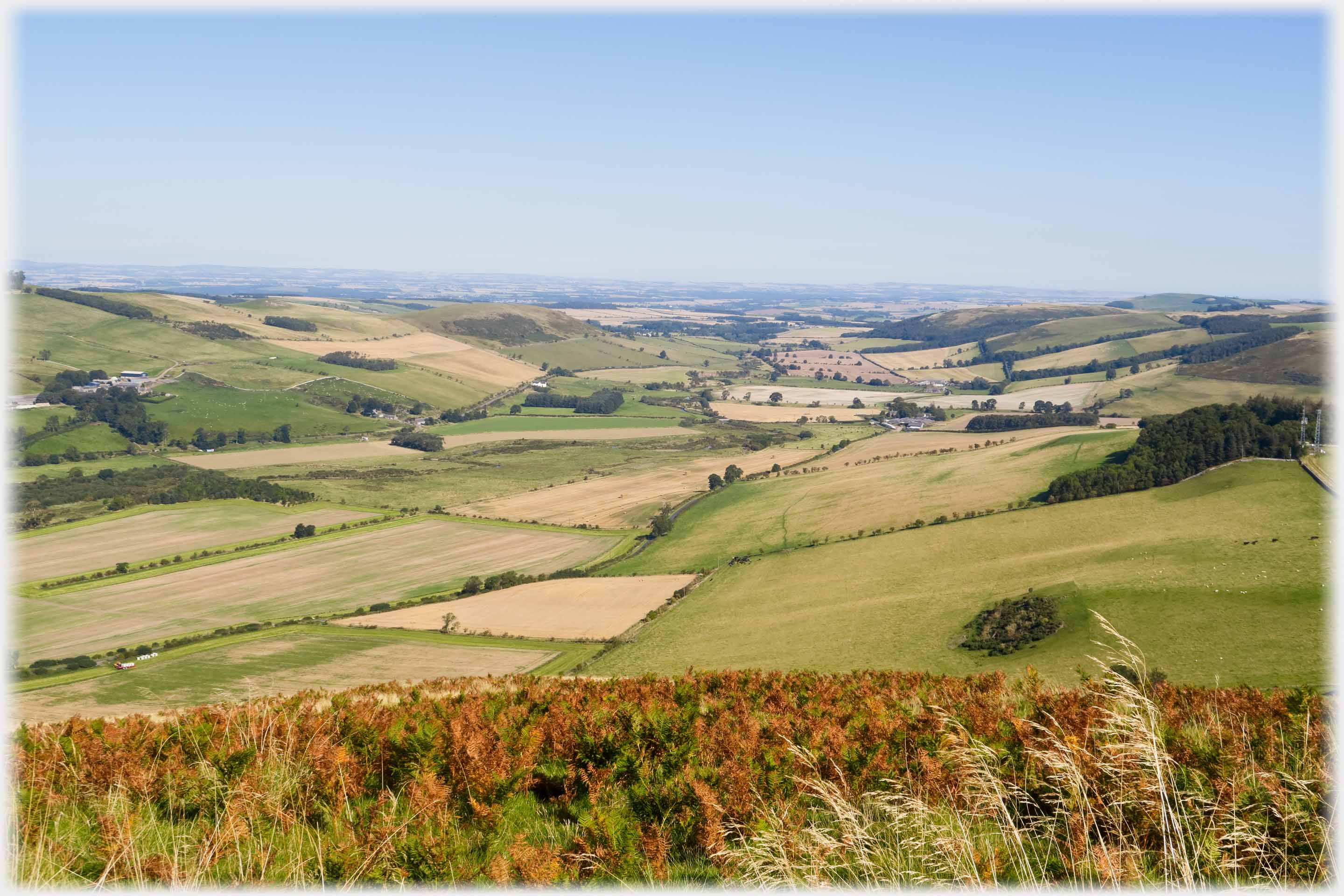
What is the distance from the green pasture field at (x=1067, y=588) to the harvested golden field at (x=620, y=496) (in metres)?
34.0

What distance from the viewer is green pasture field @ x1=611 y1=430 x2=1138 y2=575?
87.3m

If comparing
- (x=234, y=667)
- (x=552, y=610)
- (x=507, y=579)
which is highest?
(x=507, y=579)

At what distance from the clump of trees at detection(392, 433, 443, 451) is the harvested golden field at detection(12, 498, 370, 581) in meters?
50.5

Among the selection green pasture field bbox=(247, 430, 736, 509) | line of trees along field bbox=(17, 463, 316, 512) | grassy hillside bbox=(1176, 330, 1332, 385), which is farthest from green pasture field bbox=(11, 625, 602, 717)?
grassy hillside bbox=(1176, 330, 1332, 385)

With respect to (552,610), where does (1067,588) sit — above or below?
above

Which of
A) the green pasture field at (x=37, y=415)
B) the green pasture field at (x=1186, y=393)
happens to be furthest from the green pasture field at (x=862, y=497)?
the green pasture field at (x=37, y=415)

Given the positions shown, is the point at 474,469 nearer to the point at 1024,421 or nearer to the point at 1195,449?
the point at 1024,421

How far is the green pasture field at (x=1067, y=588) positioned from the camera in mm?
43875

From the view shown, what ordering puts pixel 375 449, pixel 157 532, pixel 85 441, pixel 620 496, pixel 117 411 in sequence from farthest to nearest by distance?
pixel 375 449 < pixel 117 411 < pixel 85 441 < pixel 620 496 < pixel 157 532

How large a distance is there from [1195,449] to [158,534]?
11191cm

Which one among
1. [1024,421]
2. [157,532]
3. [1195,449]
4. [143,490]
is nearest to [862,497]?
[1195,449]

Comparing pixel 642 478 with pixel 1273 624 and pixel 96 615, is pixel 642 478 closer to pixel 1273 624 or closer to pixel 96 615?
pixel 96 615

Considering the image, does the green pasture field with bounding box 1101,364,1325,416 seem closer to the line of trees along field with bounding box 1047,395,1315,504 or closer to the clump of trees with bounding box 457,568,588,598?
the line of trees along field with bounding box 1047,395,1315,504

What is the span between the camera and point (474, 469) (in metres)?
145
